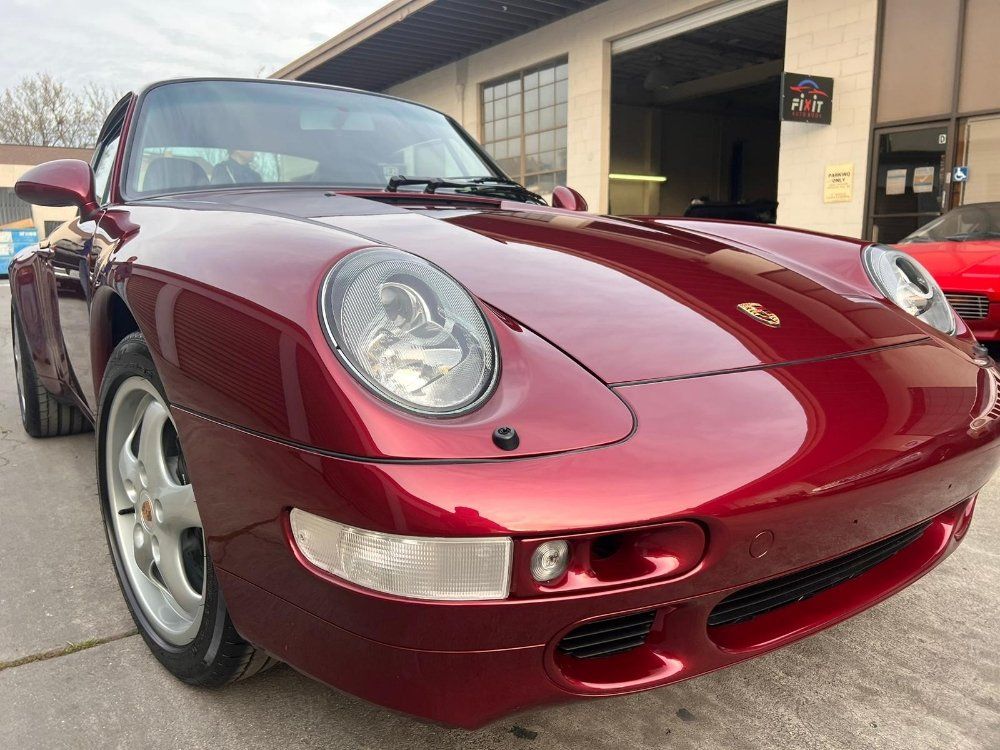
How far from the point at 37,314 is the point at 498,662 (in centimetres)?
253

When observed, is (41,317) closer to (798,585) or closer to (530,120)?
(798,585)

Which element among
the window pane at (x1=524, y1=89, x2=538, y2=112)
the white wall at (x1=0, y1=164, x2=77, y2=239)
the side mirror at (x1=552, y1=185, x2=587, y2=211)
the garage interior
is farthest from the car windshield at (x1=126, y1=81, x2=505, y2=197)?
the white wall at (x1=0, y1=164, x2=77, y2=239)

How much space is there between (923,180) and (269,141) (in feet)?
25.7

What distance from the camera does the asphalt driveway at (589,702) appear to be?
4.42ft

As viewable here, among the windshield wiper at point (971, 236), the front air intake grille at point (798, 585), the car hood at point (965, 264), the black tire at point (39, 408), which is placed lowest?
the black tire at point (39, 408)

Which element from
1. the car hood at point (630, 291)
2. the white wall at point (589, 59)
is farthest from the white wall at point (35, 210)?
the car hood at point (630, 291)

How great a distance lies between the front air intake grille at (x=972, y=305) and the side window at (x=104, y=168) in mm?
4310

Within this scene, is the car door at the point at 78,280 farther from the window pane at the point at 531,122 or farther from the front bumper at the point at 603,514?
the window pane at the point at 531,122

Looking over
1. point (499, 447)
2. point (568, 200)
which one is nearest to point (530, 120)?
point (568, 200)

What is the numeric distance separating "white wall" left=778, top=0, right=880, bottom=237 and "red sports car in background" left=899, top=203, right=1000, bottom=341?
3.01m

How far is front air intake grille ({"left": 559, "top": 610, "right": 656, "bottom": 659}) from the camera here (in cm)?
107

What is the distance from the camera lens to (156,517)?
157 cm

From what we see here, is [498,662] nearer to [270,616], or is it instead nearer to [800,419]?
[270,616]

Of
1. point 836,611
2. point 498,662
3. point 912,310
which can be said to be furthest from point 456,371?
point 912,310
